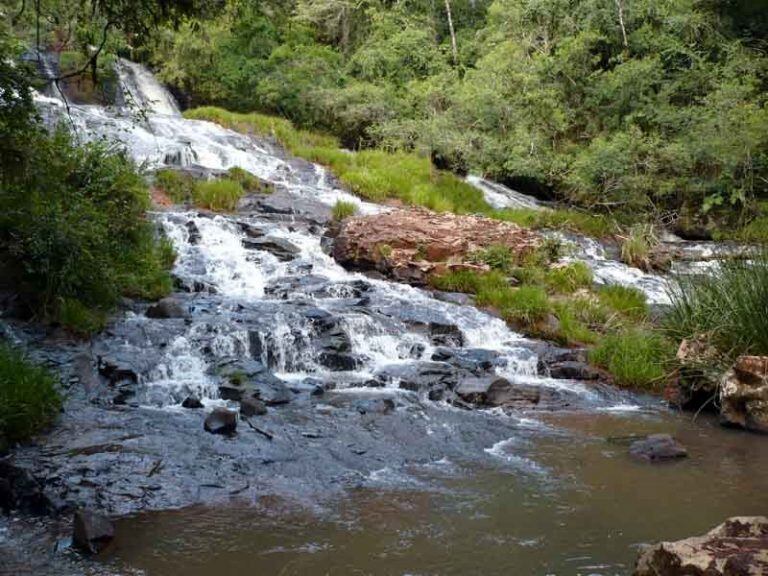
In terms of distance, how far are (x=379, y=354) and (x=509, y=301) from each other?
3.03 metres

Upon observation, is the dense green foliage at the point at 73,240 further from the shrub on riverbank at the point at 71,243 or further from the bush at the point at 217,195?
the bush at the point at 217,195

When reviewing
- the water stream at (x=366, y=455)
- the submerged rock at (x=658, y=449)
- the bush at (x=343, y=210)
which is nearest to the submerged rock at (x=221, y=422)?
the water stream at (x=366, y=455)

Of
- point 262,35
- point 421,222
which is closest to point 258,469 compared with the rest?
point 421,222

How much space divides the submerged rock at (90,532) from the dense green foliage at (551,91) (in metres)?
14.3

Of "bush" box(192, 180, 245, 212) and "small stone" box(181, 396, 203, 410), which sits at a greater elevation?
→ "bush" box(192, 180, 245, 212)

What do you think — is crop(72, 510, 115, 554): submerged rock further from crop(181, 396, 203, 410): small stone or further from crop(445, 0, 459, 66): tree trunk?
crop(445, 0, 459, 66): tree trunk

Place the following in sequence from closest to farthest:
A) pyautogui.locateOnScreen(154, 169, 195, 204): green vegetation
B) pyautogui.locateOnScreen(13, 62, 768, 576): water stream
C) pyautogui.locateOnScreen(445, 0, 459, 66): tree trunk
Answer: pyautogui.locateOnScreen(13, 62, 768, 576): water stream → pyautogui.locateOnScreen(154, 169, 195, 204): green vegetation → pyautogui.locateOnScreen(445, 0, 459, 66): tree trunk

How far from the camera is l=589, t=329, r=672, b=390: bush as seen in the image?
392 inches

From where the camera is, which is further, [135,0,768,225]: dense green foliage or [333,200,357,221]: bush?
[135,0,768,225]: dense green foliage

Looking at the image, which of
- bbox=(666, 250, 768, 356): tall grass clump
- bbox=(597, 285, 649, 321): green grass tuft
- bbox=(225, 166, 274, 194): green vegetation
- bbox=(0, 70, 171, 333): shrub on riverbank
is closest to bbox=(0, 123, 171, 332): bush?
bbox=(0, 70, 171, 333): shrub on riverbank

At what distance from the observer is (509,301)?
12609mm

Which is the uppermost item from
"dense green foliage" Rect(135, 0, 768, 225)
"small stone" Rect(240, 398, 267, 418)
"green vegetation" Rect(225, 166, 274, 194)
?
"dense green foliage" Rect(135, 0, 768, 225)

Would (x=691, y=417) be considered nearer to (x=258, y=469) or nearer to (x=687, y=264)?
(x=258, y=469)

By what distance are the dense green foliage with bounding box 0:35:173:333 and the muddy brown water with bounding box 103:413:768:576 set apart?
4.71 meters
